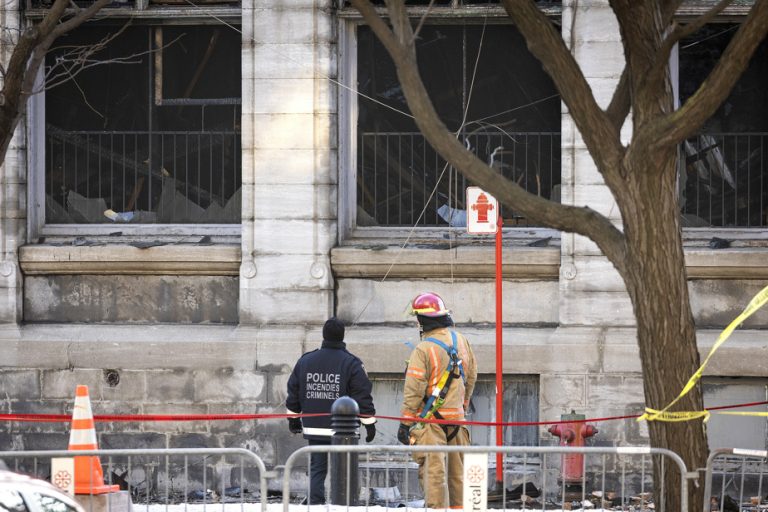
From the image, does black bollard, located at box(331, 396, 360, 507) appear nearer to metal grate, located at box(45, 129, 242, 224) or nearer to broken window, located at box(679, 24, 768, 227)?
metal grate, located at box(45, 129, 242, 224)

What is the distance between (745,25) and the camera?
835cm

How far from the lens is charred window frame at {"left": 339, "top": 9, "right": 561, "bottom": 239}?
1470 cm

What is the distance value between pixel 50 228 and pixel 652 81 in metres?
8.37

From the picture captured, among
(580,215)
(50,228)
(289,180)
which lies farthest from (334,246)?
(580,215)

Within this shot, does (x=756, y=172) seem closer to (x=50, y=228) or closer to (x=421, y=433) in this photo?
(x=421, y=433)

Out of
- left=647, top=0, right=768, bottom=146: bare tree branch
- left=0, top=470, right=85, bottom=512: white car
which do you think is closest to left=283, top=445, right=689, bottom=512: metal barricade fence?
left=647, top=0, right=768, bottom=146: bare tree branch

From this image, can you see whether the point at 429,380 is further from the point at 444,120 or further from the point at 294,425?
the point at 444,120

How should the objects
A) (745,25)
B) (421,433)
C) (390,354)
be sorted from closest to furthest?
(745,25) → (421,433) → (390,354)

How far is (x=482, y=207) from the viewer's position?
13.4 meters

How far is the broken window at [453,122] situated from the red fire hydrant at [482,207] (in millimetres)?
1284

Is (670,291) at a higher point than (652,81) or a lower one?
lower

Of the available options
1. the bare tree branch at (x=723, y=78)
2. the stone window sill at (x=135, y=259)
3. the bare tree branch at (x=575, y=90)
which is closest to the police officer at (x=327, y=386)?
the stone window sill at (x=135, y=259)

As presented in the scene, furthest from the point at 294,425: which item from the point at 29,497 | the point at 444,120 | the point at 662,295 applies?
the point at 29,497

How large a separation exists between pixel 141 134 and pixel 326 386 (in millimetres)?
4536
